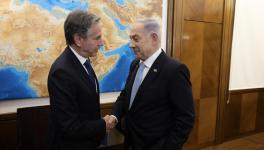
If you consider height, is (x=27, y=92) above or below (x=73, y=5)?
below

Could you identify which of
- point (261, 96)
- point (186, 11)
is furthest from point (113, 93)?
point (261, 96)

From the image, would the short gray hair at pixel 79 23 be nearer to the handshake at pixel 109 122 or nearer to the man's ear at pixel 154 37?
the man's ear at pixel 154 37

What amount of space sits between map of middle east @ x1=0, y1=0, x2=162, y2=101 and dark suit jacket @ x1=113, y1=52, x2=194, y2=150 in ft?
3.58

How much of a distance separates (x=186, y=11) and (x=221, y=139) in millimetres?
2044

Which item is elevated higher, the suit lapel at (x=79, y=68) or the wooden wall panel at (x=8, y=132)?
the suit lapel at (x=79, y=68)

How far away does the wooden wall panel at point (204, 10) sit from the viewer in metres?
3.18

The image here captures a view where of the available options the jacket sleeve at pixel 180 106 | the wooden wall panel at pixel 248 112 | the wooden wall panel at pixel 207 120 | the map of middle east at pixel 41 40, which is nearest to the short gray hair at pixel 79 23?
the jacket sleeve at pixel 180 106

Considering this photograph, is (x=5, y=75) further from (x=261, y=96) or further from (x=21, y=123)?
(x=261, y=96)

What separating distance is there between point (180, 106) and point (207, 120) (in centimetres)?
228

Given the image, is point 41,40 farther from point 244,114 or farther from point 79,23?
point 244,114

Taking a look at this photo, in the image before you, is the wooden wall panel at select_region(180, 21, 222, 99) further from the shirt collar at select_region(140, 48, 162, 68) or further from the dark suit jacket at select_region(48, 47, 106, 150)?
the dark suit jacket at select_region(48, 47, 106, 150)

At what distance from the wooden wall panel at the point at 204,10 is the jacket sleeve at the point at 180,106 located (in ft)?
5.86

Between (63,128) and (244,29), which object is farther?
(244,29)

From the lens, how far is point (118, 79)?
2809 millimetres
